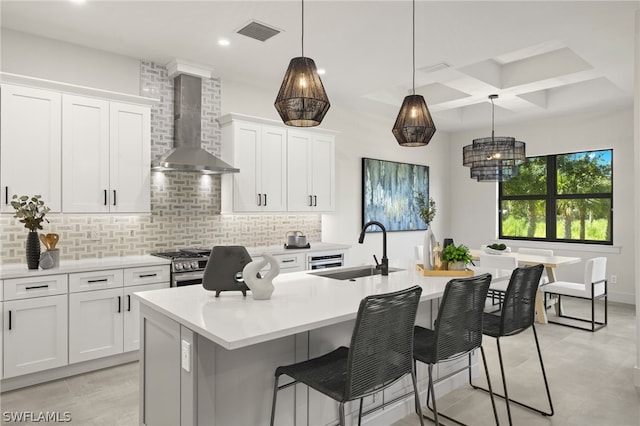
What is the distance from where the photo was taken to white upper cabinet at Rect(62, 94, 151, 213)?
3.65 metres

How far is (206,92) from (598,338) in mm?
5177

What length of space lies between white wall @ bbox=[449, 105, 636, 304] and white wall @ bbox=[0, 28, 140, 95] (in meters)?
5.88

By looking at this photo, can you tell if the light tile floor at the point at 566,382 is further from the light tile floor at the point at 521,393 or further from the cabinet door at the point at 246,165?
the cabinet door at the point at 246,165

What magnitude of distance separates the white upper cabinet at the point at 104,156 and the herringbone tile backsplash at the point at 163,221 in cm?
30

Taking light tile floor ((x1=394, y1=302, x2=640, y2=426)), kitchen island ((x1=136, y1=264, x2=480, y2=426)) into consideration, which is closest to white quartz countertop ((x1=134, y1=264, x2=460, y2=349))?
kitchen island ((x1=136, y1=264, x2=480, y2=426))

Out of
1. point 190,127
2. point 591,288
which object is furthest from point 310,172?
point 591,288

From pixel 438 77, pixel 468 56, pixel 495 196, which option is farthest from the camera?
pixel 495 196

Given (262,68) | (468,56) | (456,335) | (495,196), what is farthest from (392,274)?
(495,196)

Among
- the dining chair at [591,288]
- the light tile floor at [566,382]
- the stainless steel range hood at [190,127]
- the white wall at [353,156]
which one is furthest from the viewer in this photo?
the white wall at [353,156]

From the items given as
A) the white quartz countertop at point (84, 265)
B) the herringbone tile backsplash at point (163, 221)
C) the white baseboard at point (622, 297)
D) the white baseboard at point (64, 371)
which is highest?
the herringbone tile backsplash at point (163, 221)

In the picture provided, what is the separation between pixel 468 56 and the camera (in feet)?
13.9

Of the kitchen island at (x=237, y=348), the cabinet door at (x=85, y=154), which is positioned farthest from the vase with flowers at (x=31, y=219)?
the kitchen island at (x=237, y=348)

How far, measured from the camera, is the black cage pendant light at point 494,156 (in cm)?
507

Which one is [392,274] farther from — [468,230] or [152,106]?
[468,230]
